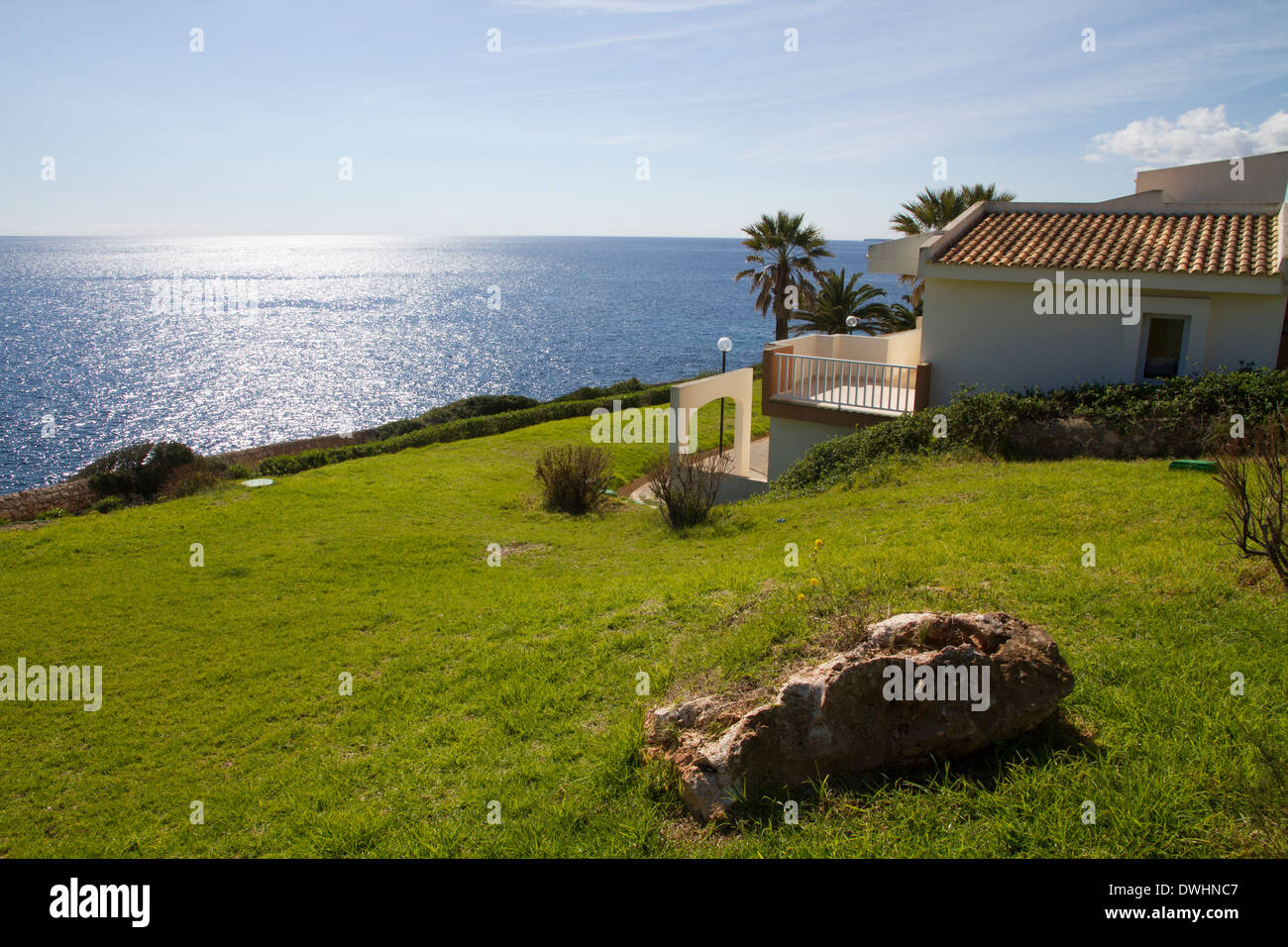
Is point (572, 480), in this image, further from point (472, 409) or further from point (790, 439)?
point (472, 409)

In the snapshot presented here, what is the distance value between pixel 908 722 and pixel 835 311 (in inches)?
1211

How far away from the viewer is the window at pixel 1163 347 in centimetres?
1477

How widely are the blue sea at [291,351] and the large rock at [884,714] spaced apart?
31.8 m

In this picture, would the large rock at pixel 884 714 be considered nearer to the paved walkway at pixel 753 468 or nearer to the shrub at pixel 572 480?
the shrub at pixel 572 480

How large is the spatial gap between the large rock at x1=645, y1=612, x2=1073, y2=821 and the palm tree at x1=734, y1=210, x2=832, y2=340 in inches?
1317

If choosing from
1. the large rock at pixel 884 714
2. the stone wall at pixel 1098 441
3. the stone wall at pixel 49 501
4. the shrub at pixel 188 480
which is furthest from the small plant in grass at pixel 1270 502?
the stone wall at pixel 49 501

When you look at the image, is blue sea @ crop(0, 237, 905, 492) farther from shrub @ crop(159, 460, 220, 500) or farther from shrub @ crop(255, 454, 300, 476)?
shrub @ crop(159, 460, 220, 500)

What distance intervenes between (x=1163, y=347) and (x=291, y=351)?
7967 centimetres

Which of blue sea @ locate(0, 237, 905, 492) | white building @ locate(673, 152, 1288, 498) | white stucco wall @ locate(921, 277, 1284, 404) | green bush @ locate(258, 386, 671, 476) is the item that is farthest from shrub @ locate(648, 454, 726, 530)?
blue sea @ locate(0, 237, 905, 492)

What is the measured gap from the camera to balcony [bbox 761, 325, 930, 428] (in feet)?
54.5

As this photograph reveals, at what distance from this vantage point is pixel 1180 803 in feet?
12.9

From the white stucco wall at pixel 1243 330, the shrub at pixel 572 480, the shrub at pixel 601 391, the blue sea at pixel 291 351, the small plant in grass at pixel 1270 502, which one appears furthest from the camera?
the blue sea at pixel 291 351
